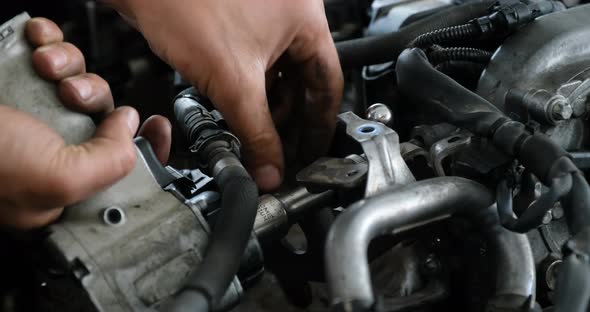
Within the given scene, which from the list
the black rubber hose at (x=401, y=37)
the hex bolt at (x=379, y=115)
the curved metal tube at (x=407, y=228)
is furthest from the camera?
the black rubber hose at (x=401, y=37)

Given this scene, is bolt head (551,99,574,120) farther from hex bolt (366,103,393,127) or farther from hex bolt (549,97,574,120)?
hex bolt (366,103,393,127)

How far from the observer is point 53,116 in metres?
0.70

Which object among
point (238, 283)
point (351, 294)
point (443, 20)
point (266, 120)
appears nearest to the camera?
point (351, 294)

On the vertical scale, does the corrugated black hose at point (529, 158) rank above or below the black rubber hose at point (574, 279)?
above

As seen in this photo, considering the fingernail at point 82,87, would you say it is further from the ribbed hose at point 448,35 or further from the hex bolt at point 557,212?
the hex bolt at point 557,212

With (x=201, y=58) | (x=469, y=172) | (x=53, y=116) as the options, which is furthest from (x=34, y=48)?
(x=469, y=172)

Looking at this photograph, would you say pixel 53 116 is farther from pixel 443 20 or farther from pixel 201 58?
pixel 443 20

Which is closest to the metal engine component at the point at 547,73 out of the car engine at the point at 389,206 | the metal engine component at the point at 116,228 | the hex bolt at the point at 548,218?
the car engine at the point at 389,206

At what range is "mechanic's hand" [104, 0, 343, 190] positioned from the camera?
2.82 feet

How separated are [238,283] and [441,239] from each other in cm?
27

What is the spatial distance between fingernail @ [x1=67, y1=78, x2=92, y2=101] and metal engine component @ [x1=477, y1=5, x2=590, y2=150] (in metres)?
0.52

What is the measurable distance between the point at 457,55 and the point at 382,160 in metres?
0.28

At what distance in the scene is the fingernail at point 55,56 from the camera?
0.71 m

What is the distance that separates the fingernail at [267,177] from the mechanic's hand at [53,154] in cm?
23
